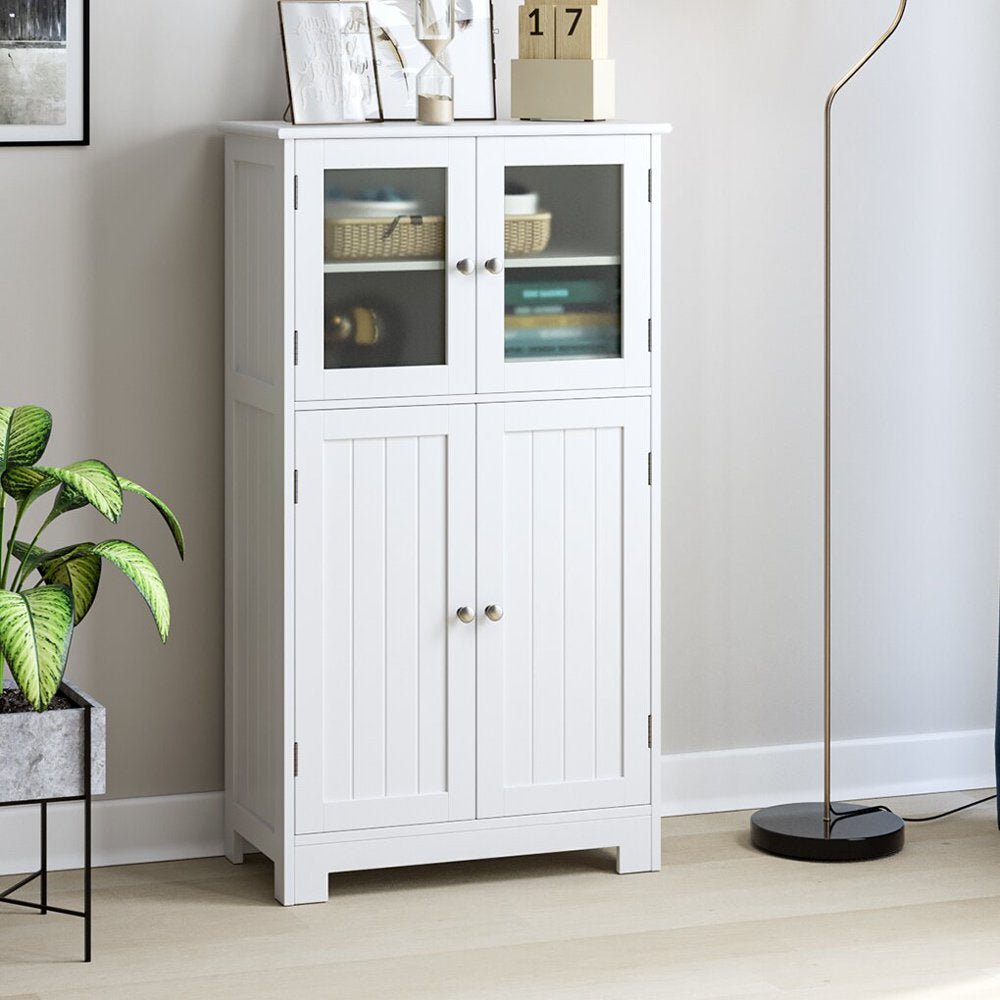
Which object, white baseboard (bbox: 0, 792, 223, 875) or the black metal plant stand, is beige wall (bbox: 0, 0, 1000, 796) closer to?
white baseboard (bbox: 0, 792, 223, 875)

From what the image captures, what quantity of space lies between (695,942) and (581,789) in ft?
1.41

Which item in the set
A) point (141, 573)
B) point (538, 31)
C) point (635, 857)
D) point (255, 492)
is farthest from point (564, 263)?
point (635, 857)

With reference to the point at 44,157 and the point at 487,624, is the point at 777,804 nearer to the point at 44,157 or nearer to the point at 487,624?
the point at 487,624

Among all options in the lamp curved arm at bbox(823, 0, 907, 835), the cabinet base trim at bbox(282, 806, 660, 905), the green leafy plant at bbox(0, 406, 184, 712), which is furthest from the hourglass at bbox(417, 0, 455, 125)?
the cabinet base trim at bbox(282, 806, 660, 905)

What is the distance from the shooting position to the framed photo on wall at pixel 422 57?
3.50 metres

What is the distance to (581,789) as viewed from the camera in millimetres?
3570

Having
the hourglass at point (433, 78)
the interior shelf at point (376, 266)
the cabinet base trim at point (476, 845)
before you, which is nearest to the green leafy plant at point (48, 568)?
the interior shelf at point (376, 266)

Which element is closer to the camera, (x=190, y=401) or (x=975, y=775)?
(x=190, y=401)

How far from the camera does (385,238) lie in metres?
3.35

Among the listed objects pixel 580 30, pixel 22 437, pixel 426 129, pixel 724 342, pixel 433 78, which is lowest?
pixel 22 437

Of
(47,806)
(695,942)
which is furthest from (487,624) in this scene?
(47,806)

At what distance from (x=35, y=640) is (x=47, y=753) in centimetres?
27

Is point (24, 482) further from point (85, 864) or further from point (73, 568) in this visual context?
point (85, 864)

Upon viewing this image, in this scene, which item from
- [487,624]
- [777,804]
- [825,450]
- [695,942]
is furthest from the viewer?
[777,804]
